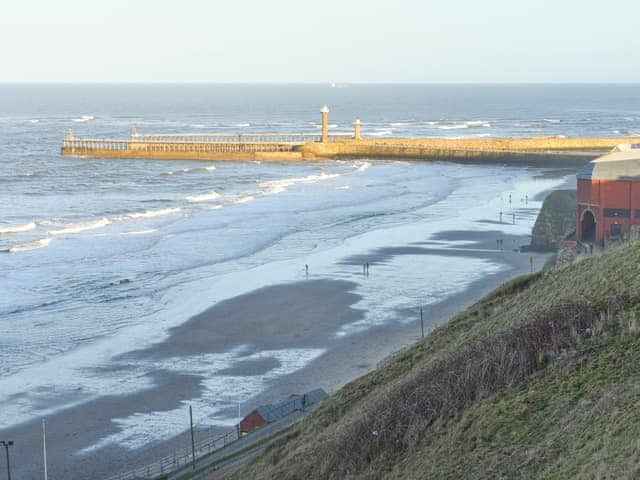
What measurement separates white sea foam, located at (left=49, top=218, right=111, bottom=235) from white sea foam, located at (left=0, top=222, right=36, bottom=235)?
182 centimetres

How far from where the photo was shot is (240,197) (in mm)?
63219

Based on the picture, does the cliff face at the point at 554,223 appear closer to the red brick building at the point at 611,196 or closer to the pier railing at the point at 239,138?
the red brick building at the point at 611,196

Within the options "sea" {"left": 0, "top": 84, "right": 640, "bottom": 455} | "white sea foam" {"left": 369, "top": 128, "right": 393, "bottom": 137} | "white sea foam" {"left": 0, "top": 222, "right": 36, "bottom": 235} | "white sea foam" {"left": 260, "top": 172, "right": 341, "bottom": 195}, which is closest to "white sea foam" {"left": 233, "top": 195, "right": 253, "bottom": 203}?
"sea" {"left": 0, "top": 84, "right": 640, "bottom": 455}

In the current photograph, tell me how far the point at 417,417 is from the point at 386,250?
30371mm

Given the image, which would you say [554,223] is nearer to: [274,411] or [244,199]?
[244,199]

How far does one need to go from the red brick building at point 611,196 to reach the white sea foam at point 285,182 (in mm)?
31713

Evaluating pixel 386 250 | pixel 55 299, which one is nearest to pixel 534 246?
pixel 386 250

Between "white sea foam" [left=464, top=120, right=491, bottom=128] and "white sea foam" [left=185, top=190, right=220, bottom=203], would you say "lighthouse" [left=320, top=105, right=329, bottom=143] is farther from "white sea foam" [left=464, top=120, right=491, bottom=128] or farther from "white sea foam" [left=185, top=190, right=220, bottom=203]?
"white sea foam" [left=464, top=120, right=491, bottom=128]

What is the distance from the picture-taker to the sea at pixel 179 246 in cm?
2647

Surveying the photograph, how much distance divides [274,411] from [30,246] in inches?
1014

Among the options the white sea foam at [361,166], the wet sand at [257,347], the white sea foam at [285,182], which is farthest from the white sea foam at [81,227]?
the white sea foam at [361,166]

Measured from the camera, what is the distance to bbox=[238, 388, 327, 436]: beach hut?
2119cm

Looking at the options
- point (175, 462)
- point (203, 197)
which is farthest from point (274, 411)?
point (203, 197)

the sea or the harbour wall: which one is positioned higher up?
the harbour wall
